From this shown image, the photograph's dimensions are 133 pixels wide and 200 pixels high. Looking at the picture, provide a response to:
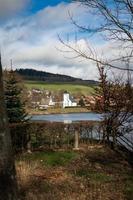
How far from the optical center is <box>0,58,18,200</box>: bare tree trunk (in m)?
6.72

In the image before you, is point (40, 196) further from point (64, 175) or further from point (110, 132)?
point (110, 132)

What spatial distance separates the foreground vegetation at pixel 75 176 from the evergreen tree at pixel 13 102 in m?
8.07

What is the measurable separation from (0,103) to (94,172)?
31.4 feet

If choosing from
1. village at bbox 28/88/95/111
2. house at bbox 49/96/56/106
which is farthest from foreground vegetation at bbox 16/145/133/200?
house at bbox 49/96/56/106

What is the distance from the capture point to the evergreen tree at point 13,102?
29484 millimetres

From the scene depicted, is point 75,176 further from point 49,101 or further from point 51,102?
point 51,102

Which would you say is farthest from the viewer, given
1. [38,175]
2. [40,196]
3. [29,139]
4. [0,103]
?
[29,139]

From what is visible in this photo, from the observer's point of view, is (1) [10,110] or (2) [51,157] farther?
(1) [10,110]

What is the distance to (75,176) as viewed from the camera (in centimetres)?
1491

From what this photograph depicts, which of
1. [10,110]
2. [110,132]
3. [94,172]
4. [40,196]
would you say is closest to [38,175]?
[94,172]

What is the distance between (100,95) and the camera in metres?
25.2

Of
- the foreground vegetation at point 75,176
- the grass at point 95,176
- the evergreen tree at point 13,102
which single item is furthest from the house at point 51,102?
the grass at point 95,176

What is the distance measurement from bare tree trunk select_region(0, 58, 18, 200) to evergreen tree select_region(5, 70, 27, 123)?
22.1 metres

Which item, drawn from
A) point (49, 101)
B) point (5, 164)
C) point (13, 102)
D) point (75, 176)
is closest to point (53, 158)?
point (75, 176)
